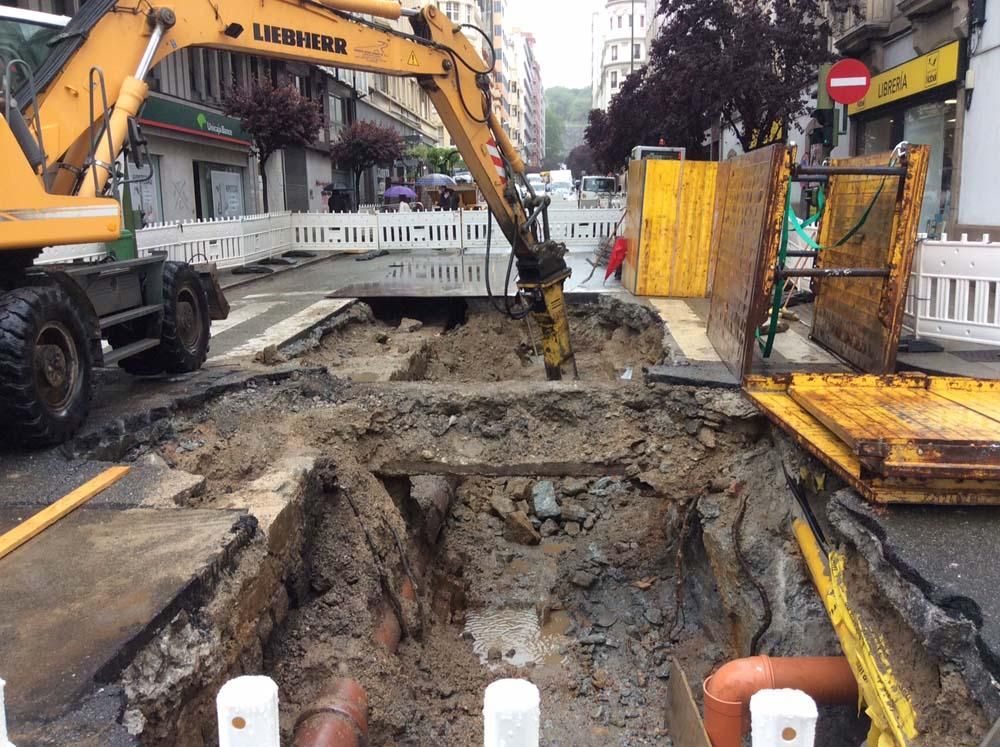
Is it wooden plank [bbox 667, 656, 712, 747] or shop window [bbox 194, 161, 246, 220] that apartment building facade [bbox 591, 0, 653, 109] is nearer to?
shop window [bbox 194, 161, 246, 220]

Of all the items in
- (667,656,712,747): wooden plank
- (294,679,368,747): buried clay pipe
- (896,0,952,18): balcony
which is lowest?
(667,656,712,747): wooden plank

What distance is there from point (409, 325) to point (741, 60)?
9.15m

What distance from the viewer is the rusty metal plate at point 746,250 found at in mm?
5359

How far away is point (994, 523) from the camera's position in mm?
3305

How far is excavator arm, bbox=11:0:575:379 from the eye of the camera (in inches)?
193

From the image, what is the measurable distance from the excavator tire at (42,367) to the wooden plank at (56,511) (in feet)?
1.64

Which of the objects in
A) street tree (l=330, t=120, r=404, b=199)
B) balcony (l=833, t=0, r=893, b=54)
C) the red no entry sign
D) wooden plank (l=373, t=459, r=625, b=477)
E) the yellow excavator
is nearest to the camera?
the yellow excavator

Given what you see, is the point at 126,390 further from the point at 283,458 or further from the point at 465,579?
the point at 465,579

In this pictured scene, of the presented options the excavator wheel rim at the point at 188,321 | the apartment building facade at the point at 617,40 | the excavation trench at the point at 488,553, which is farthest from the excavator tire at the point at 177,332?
the apartment building facade at the point at 617,40

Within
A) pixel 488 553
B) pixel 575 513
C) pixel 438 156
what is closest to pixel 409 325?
pixel 575 513

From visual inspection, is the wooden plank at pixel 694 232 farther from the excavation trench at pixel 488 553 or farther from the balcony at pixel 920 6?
the balcony at pixel 920 6

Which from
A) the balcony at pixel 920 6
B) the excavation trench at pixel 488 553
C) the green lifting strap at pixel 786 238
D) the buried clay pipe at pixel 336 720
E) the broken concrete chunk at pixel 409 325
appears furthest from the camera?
the balcony at pixel 920 6

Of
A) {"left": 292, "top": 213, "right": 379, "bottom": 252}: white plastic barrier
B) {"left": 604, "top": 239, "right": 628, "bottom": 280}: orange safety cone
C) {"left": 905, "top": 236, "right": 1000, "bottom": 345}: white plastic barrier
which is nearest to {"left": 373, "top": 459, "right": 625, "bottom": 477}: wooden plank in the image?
{"left": 905, "top": 236, "right": 1000, "bottom": 345}: white plastic barrier

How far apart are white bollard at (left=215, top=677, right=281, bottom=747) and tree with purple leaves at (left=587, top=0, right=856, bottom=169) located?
52.1ft
